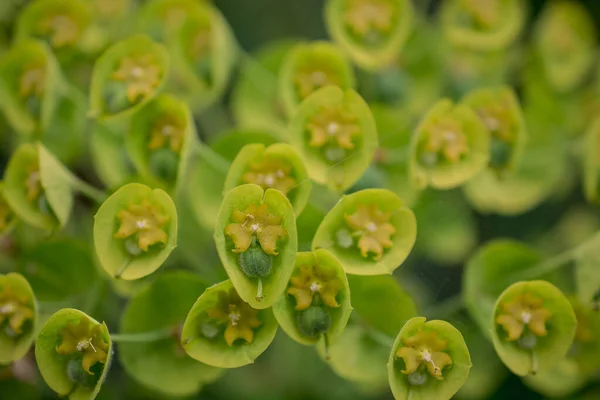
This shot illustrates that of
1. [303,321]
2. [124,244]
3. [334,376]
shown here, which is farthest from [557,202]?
[124,244]

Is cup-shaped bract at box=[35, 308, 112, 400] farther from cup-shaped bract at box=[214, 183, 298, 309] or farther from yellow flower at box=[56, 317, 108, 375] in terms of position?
cup-shaped bract at box=[214, 183, 298, 309]

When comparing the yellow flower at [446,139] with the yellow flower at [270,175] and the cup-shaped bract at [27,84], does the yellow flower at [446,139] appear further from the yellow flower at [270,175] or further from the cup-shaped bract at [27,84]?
the cup-shaped bract at [27,84]

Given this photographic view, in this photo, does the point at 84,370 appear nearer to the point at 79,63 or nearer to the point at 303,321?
the point at 303,321

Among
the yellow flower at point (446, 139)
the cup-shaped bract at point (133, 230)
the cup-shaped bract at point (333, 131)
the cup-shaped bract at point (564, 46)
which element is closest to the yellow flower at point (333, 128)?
the cup-shaped bract at point (333, 131)

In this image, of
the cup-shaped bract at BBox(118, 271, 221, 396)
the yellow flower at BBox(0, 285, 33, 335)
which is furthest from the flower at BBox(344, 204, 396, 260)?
the yellow flower at BBox(0, 285, 33, 335)

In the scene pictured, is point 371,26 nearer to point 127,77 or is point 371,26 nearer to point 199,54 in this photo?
point 199,54

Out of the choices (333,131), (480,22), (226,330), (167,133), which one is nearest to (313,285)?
(226,330)
